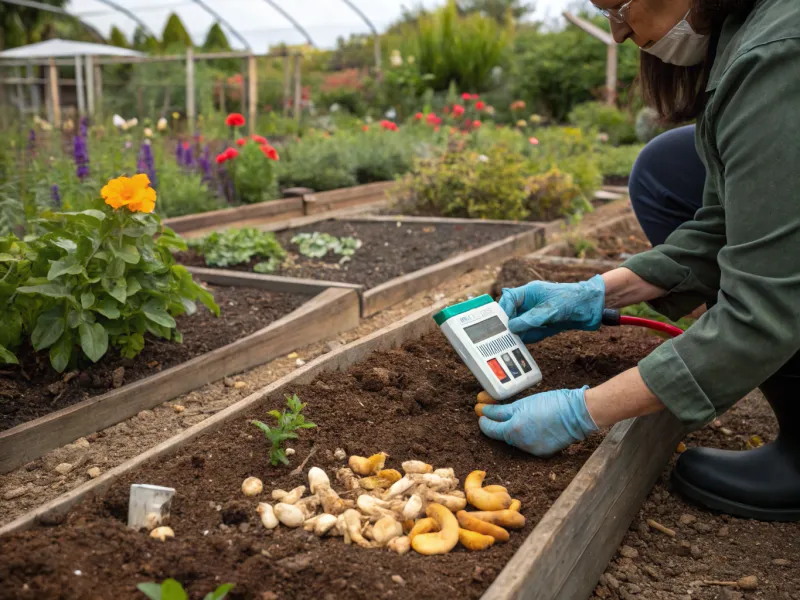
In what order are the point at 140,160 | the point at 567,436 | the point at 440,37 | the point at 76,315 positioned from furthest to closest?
the point at 440,37 < the point at 140,160 < the point at 76,315 < the point at 567,436

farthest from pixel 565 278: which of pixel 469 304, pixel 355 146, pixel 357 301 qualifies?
pixel 355 146

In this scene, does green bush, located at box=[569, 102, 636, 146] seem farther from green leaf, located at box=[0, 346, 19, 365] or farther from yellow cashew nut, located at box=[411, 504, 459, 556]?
yellow cashew nut, located at box=[411, 504, 459, 556]

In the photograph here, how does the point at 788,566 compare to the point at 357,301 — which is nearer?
the point at 788,566

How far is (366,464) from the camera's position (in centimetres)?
179

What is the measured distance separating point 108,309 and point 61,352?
19cm

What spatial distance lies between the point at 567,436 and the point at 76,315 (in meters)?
1.47

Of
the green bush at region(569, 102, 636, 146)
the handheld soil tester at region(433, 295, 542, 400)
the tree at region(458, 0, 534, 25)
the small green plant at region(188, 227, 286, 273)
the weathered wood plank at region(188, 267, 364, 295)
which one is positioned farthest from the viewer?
the tree at region(458, 0, 534, 25)

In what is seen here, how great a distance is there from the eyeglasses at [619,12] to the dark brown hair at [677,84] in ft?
0.54

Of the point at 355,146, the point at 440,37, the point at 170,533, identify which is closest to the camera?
the point at 170,533

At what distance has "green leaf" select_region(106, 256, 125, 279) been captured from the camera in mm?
2365

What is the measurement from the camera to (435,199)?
5.49m

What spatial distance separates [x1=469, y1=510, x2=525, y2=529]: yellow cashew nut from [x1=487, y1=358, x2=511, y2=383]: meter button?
19.2 inches

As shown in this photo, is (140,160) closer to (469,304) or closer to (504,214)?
(504,214)

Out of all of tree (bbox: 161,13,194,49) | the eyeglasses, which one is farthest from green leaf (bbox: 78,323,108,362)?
tree (bbox: 161,13,194,49)
